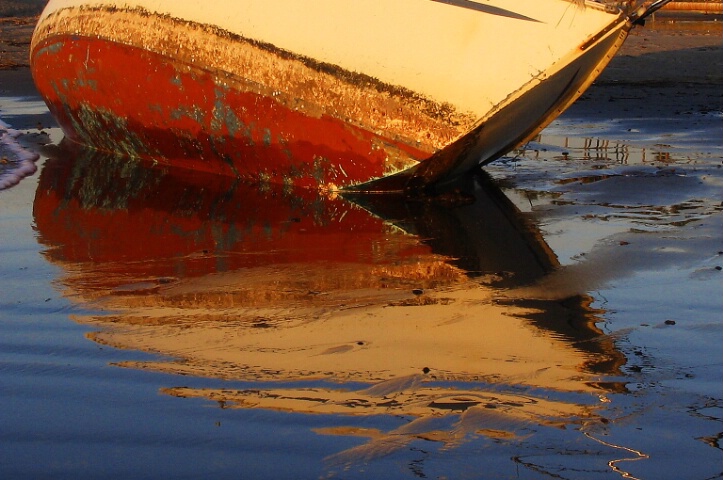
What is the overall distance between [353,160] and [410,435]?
11.6 ft

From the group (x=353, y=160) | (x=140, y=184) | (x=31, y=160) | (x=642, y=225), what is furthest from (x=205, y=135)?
(x=642, y=225)

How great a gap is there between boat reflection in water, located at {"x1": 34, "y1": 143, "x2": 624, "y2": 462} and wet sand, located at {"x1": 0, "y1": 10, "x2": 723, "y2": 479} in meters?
0.01

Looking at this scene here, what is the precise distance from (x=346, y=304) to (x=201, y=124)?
2.88 metres

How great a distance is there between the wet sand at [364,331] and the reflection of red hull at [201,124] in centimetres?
24

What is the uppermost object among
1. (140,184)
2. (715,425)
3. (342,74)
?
(342,74)

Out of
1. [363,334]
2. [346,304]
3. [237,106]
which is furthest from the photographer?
[237,106]

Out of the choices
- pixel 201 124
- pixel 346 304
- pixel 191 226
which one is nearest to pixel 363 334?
pixel 346 304

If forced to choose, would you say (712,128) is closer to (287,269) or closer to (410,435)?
(287,269)

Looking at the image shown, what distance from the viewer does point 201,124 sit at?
21.8 ft

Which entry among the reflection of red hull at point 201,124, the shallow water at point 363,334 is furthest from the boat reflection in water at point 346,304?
the reflection of red hull at point 201,124

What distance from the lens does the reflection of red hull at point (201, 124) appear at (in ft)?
20.3

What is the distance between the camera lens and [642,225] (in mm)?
5430

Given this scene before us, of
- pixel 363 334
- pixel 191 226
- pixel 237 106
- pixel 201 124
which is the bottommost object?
pixel 363 334

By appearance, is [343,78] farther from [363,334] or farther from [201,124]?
[363,334]
